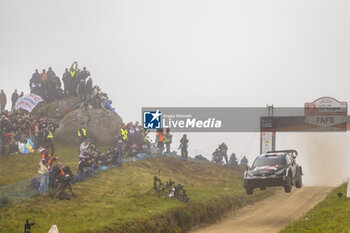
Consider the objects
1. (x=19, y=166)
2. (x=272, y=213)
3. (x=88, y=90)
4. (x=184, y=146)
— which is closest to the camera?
(x=19, y=166)

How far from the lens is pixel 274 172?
70.9 feet

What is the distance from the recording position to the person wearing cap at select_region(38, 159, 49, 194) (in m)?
24.0

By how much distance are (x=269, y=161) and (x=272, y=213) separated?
11.3 metres

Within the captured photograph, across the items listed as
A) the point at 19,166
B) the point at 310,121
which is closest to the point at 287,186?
the point at 310,121

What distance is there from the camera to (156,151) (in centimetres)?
3888

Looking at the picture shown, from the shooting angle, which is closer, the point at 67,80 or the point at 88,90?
the point at 88,90

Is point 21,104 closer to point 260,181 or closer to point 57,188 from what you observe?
point 57,188

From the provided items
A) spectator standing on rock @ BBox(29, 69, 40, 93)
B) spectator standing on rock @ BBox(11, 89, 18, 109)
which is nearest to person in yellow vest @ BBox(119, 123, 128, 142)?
spectator standing on rock @ BBox(29, 69, 40, 93)

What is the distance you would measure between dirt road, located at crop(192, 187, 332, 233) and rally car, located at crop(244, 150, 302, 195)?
6.08 m

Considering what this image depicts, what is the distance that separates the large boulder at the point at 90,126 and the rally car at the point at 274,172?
67.5 ft

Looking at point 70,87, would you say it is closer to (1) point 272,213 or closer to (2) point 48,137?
(2) point 48,137

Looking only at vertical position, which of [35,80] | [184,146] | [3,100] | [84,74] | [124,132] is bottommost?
[184,146]

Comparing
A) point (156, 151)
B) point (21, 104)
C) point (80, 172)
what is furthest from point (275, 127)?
point (21, 104)

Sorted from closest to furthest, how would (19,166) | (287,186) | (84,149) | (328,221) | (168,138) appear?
(287,186)
(328,221)
(84,149)
(19,166)
(168,138)
